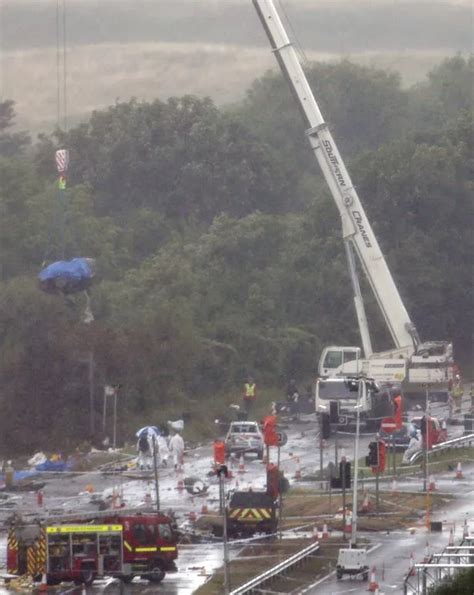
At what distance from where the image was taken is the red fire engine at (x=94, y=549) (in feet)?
94.6

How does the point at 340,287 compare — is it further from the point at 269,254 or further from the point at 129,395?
the point at 129,395

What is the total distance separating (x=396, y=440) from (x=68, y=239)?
23.2 metres

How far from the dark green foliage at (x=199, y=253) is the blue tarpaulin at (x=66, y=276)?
0.64 meters

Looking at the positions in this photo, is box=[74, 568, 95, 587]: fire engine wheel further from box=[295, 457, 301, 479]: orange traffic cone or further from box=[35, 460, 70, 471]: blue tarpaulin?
box=[35, 460, 70, 471]: blue tarpaulin

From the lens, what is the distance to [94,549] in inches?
1138

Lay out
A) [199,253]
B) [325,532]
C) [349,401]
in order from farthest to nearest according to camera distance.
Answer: [199,253], [349,401], [325,532]

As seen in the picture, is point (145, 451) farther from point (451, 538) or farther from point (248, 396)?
point (451, 538)

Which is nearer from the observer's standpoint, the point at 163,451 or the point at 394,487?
the point at 394,487

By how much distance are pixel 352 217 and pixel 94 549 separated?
73.0ft

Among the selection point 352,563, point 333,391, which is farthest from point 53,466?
point 352,563

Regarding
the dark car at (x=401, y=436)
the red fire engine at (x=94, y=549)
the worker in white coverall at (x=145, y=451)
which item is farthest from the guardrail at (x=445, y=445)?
the red fire engine at (x=94, y=549)

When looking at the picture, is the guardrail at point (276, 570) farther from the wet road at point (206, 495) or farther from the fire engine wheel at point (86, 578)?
the fire engine wheel at point (86, 578)

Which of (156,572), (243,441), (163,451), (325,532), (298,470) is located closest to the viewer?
(156,572)

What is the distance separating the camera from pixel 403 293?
63.0 m
